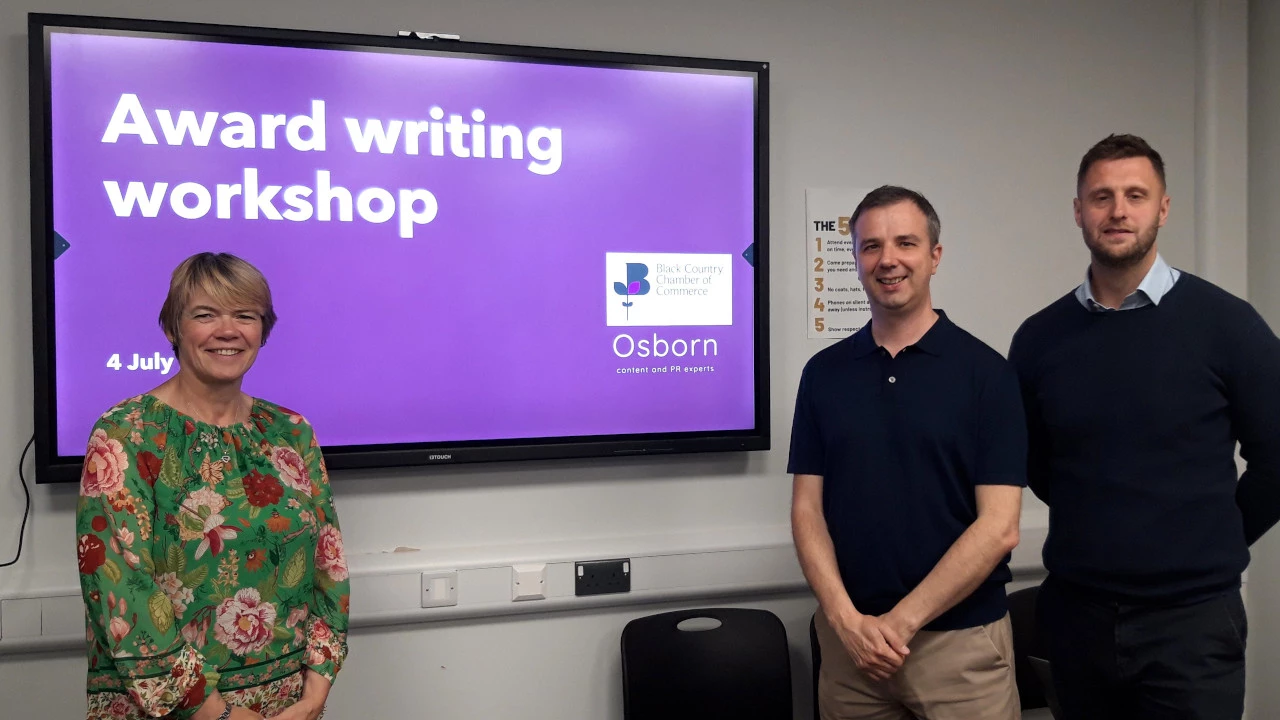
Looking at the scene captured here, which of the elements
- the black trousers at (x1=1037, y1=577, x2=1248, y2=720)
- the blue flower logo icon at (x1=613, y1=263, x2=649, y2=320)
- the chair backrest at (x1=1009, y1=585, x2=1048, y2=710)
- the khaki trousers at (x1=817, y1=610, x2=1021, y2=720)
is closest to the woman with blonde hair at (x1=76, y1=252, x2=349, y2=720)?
the blue flower logo icon at (x1=613, y1=263, x2=649, y2=320)

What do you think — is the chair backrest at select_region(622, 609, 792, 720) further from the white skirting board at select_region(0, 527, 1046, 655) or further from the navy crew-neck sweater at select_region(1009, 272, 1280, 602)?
the navy crew-neck sweater at select_region(1009, 272, 1280, 602)

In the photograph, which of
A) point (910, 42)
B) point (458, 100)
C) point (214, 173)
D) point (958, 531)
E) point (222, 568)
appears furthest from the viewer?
point (910, 42)

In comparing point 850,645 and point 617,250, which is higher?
point 617,250

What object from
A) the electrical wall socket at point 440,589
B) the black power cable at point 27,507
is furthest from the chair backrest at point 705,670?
the black power cable at point 27,507

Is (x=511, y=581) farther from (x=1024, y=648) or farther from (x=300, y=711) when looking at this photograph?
(x=1024, y=648)

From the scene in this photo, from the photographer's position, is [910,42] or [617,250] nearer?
[617,250]

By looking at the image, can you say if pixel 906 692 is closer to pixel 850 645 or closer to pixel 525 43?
pixel 850 645

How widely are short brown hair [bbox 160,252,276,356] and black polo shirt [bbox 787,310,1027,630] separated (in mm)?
1179

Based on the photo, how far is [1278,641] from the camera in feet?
9.14

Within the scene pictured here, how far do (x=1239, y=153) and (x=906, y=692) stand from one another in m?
2.33

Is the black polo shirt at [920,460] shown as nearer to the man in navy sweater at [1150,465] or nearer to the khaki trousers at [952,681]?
the khaki trousers at [952,681]

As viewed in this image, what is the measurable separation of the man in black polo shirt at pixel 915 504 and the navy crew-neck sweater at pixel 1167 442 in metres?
0.20

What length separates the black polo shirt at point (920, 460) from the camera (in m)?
1.69

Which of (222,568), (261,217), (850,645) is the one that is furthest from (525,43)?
(850,645)
